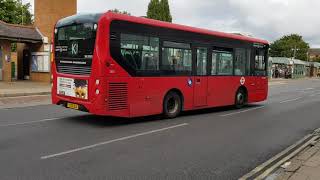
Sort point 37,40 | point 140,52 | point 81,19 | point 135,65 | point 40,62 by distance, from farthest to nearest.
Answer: point 40,62, point 37,40, point 140,52, point 135,65, point 81,19

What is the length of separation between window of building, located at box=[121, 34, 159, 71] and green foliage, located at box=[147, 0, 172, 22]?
179ft

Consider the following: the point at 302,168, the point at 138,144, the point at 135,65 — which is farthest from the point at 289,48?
the point at 302,168

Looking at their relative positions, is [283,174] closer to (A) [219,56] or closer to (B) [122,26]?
(B) [122,26]

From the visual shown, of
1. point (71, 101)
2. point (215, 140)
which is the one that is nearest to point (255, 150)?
point (215, 140)

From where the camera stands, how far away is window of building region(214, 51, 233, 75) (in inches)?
620

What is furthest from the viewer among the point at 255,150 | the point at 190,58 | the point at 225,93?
the point at 225,93

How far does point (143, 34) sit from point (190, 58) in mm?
2559

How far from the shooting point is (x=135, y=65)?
12.0 meters

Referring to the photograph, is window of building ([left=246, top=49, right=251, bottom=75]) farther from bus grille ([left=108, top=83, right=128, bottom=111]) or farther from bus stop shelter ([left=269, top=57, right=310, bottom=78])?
bus stop shelter ([left=269, top=57, right=310, bottom=78])

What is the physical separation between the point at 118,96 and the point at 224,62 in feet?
19.4

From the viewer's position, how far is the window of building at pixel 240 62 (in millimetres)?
16766

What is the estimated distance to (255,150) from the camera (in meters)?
9.16

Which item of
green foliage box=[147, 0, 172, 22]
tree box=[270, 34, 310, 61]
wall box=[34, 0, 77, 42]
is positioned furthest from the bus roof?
tree box=[270, 34, 310, 61]

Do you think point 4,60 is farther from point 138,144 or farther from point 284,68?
point 284,68
